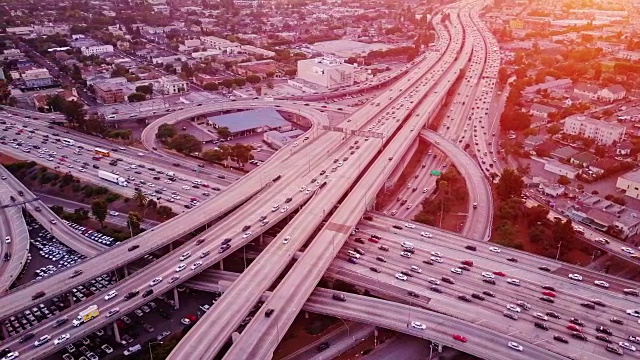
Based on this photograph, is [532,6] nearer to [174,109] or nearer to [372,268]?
[174,109]

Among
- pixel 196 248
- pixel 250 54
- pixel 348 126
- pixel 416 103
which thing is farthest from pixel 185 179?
pixel 250 54

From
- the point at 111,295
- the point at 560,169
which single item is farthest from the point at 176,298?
the point at 560,169

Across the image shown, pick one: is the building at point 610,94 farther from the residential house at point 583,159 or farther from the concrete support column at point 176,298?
the concrete support column at point 176,298

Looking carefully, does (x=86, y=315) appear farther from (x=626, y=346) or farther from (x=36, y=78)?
(x=36, y=78)

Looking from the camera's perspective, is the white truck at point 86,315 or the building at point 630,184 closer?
the white truck at point 86,315

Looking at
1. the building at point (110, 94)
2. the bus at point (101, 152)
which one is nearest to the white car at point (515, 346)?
the bus at point (101, 152)
